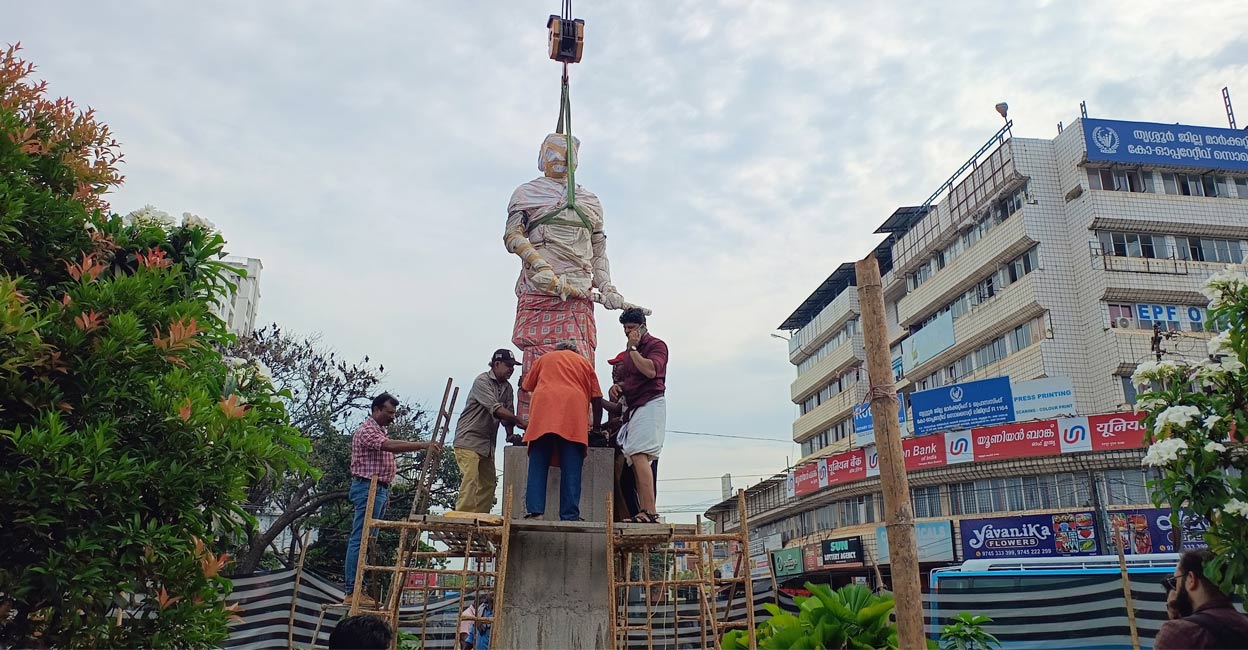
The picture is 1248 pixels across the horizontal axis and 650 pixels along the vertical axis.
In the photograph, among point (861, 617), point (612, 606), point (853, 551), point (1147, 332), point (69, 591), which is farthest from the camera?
point (853, 551)

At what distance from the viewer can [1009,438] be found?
870 inches

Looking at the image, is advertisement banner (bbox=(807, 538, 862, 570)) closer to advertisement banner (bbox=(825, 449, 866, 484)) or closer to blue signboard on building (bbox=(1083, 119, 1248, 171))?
advertisement banner (bbox=(825, 449, 866, 484))

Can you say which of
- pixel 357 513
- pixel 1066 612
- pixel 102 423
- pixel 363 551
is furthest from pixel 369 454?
pixel 1066 612

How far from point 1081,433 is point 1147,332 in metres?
5.10

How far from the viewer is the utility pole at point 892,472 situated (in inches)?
174

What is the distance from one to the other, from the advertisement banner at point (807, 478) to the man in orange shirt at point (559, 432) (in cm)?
2675

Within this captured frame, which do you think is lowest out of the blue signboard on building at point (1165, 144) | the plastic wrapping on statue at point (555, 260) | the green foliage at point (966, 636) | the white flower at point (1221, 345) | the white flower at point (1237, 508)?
the green foliage at point (966, 636)

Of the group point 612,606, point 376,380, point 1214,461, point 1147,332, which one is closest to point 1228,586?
point 1214,461

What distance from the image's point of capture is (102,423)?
3.25 m

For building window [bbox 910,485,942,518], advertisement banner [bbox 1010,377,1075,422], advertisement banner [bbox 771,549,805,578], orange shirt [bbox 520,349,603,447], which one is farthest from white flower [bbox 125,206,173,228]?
advertisement banner [bbox 771,549,805,578]

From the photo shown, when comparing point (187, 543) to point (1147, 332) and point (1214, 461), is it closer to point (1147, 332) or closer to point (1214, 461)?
point (1214, 461)

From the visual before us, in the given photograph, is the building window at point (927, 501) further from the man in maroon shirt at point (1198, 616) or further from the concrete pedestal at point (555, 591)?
the man in maroon shirt at point (1198, 616)

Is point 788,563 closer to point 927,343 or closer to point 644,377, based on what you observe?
point 927,343

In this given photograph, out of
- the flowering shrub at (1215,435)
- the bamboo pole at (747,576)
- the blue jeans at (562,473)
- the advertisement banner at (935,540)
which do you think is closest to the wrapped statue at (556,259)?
the blue jeans at (562,473)
